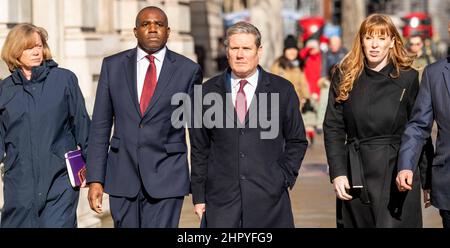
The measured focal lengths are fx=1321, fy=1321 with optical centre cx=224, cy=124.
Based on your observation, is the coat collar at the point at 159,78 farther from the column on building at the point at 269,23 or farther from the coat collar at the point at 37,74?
the column on building at the point at 269,23

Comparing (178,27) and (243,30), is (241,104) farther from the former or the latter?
(178,27)

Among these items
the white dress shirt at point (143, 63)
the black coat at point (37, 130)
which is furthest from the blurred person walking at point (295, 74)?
the white dress shirt at point (143, 63)

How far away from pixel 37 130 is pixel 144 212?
851mm

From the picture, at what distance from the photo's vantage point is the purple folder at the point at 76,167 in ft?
25.8

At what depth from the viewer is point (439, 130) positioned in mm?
7293

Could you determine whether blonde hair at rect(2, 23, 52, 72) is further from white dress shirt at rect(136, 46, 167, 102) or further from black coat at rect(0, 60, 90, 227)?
white dress shirt at rect(136, 46, 167, 102)

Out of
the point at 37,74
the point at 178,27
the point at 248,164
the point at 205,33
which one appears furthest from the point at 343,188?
the point at 205,33

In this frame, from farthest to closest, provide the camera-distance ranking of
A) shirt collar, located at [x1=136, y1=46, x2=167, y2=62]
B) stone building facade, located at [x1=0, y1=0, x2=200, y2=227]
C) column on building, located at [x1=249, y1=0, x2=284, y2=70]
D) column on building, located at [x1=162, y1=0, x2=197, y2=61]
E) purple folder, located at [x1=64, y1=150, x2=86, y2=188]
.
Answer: column on building, located at [x1=249, y1=0, x2=284, y2=70] < column on building, located at [x1=162, y1=0, x2=197, y2=61] < stone building facade, located at [x1=0, y1=0, x2=200, y2=227] < purple folder, located at [x1=64, y1=150, x2=86, y2=188] < shirt collar, located at [x1=136, y1=46, x2=167, y2=62]

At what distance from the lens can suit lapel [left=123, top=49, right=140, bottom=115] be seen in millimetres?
7602

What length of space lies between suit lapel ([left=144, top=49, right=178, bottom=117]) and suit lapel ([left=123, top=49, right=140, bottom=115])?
10cm

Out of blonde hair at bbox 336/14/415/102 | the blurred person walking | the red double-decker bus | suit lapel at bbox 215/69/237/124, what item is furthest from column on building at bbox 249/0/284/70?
suit lapel at bbox 215/69/237/124

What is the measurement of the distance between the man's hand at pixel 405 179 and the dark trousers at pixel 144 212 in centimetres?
131
